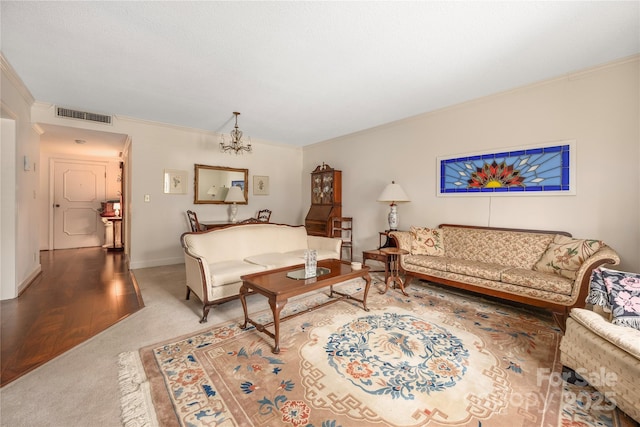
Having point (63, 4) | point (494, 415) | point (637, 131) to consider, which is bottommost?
point (494, 415)

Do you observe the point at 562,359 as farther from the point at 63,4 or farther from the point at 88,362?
the point at 63,4

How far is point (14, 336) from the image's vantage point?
2.19m

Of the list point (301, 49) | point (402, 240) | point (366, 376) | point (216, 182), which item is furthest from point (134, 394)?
point (216, 182)

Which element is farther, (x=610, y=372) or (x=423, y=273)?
(x=423, y=273)

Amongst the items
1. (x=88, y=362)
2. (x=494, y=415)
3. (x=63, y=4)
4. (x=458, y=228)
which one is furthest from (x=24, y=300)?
(x=458, y=228)

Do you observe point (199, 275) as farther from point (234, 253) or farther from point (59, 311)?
point (59, 311)

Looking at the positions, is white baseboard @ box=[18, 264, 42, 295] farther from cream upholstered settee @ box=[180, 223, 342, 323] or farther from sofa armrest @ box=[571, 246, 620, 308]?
sofa armrest @ box=[571, 246, 620, 308]

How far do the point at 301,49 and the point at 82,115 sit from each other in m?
3.87

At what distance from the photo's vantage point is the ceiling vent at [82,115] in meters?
3.99

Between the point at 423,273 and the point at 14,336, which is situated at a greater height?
the point at 423,273

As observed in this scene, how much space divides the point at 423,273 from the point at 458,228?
880mm

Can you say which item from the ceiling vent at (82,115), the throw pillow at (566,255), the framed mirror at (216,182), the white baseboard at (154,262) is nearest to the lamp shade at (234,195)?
the framed mirror at (216,182)

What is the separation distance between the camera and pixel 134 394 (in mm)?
1542

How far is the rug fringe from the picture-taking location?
1356 mm
